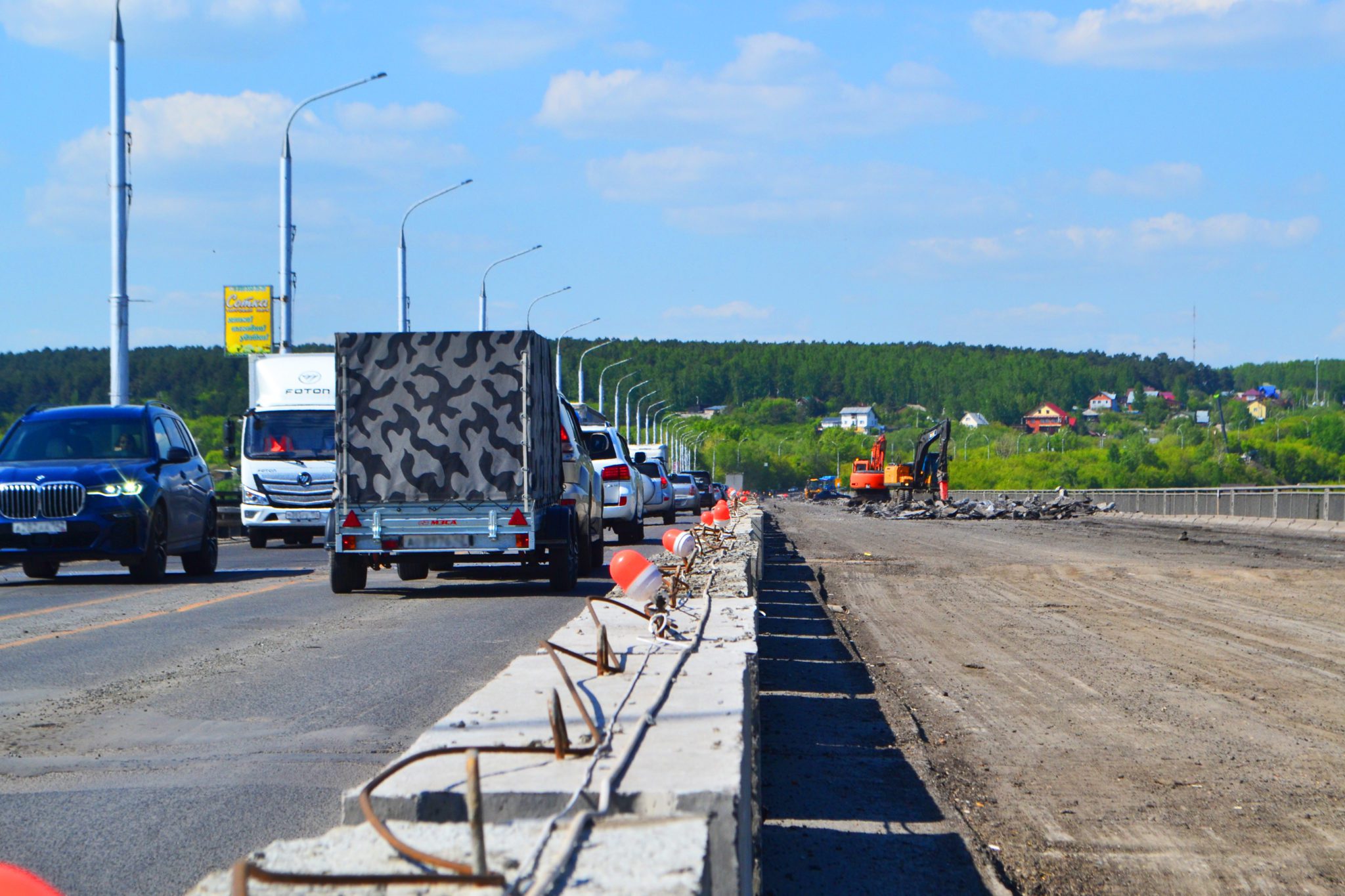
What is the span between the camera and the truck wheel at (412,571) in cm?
1588

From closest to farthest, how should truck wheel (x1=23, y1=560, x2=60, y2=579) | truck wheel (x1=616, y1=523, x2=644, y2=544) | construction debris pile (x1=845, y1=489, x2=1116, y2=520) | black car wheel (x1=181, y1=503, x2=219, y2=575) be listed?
truck wheel (x1=23, y1=560, x2=60, y2=579) < black car wheel (x1=181, y1=503, x2=219, y2=575) < truck wheel (x1=616, y1=523, x2=644, y2=544) < construction debris pile (x1=845, y1=489, x2=1116, y2=520)

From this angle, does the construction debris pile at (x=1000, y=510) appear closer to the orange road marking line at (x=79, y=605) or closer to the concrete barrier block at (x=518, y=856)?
the orange road marking line at (x=79, y=605)

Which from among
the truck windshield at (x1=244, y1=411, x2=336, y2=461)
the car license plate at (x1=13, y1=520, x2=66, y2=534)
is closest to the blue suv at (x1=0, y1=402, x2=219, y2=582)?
the car license plate at (x1=13, y1=520, x2=66, y2=534)

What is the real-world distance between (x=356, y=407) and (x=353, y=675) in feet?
20.8

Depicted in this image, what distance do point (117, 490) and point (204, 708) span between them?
28.9ft

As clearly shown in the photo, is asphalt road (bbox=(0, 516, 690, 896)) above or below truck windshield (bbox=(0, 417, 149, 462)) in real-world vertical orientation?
below

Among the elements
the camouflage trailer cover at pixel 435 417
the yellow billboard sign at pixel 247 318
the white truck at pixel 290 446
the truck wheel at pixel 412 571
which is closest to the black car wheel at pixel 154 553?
the truck wheel at pixel 412 571

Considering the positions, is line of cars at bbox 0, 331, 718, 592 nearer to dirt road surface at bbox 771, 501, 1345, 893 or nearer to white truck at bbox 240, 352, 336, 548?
dirt road surface at bbox 771, 501, 1345, 893

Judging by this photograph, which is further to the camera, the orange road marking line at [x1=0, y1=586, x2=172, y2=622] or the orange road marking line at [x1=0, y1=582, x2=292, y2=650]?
the orange road marking line at [x1=0, y1=586, x2=172, y2=622]

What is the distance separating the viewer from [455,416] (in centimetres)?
1429

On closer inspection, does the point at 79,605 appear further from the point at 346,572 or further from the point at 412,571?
the point at 412,571

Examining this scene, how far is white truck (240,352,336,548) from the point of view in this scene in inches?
931

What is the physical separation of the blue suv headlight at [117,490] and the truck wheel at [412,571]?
3.06 metres

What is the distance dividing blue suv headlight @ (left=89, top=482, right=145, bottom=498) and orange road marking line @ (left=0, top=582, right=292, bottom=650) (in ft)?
6.04
